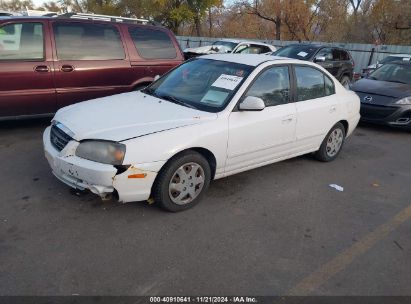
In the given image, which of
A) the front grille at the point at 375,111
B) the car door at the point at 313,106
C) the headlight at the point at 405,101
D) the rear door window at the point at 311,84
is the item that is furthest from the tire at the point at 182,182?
the headlight at the point at 405,101

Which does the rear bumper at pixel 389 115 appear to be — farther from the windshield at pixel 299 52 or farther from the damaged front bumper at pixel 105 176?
the damaged front bumper at pixel 105 176

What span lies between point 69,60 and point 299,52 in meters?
8.51

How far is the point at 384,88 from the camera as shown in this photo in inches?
336

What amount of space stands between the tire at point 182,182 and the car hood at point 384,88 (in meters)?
5.87

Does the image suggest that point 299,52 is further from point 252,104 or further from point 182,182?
point 182,182

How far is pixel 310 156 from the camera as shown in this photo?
6023 mm

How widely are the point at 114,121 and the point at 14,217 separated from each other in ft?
4.28

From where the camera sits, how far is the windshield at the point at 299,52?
41.1 ft

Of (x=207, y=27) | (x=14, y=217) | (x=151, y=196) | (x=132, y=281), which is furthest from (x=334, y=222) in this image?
(x=207, y=27)

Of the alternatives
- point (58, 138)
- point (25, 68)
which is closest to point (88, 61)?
point (25, 68)

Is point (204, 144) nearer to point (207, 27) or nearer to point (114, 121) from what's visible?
point (114, 121)

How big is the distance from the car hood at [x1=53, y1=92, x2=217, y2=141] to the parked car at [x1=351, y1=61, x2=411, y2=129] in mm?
5479

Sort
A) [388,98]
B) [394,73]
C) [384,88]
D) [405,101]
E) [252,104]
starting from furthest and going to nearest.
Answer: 1. [394,73]
2. [384,88]
3. [388,98]
4. [405,101]
5. [252,104]

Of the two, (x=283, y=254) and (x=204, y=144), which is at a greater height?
(x=204, y=144)
